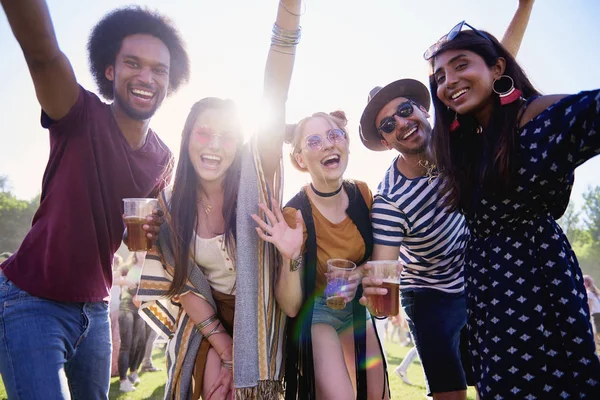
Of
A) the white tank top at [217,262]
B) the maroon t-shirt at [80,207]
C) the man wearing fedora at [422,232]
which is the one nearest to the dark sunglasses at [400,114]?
the man wearing fedora at [422,232]

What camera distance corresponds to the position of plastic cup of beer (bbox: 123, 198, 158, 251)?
2.71 meters

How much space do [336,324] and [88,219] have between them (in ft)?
A: 6.29

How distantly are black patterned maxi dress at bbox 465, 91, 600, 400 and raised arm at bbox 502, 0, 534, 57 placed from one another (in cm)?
195

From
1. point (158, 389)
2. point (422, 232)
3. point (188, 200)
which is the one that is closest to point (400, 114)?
point (422, 232)

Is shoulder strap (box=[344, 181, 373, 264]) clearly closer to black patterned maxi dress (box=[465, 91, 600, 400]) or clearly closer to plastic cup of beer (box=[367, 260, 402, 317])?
plastic cup of beer (box=[367, 260, 402, 317])

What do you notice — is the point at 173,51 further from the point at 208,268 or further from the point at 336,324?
the point at 336,324

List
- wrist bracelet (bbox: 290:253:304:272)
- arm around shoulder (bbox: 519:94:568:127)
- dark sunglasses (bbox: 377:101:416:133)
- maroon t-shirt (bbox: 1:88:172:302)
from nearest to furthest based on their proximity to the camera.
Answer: arm around shoulder (bbox: 519:94:568:127)
maroon t-shirt (bbox: 1:88:172:302)
wrist bracelet (bbox: 290:253:304:272)
dark sunglasses (bbox: 377:101:416:133)

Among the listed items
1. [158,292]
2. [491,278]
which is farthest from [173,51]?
[491,278]

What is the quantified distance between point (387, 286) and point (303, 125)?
1.59 m

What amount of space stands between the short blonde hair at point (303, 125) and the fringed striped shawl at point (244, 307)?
53cm

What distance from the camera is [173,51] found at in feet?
12.4

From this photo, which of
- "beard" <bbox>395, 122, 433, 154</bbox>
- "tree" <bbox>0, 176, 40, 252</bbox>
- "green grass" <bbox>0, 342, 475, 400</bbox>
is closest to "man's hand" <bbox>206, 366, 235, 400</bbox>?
"beard" <bbox>395, 122, 433, 154</bbox>

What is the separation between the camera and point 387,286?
2648mm

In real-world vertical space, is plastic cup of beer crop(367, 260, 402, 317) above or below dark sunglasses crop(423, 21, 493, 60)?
below
